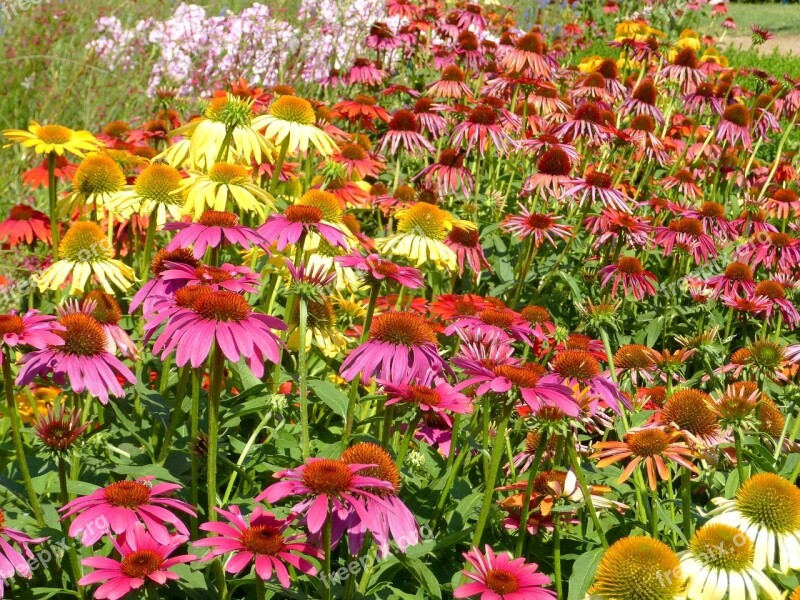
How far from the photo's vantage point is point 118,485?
1.61 m

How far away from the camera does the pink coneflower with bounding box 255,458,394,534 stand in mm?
1409

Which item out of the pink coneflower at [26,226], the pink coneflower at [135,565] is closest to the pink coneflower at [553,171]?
the pink coneflower at [26,226]

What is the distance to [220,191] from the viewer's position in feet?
7.83

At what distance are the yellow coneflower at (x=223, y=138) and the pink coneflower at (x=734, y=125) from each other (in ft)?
9.15

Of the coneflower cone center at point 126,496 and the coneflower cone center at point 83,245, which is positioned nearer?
the coneflower cone center at point 126,496

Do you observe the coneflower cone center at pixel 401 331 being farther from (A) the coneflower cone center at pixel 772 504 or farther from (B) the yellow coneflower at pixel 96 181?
(B) the yellow coneflower at pixel 96 181

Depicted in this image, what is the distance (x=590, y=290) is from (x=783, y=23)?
1261 cm

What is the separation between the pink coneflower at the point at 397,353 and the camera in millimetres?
1827

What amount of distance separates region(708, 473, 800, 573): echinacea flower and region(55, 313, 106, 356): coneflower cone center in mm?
1287

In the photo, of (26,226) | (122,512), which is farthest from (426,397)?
(26,226)

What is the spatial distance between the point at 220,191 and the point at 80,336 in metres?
0.73

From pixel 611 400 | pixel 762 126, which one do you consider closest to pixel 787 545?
pixel 611 400

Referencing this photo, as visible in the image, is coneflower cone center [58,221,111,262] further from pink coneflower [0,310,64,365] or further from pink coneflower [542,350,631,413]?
pink coneflower [542,350,631,413]

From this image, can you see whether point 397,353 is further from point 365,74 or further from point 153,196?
point 365,74
